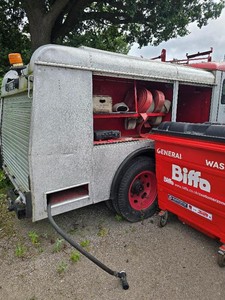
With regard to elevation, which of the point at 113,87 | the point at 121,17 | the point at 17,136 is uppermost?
the point at 121,17

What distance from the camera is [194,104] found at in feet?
14.4

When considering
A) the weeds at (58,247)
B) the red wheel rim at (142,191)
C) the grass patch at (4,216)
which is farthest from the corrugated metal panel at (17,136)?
the red wheel rim at (142,191)

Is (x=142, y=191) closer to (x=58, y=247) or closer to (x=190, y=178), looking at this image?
(x=190, y=178)

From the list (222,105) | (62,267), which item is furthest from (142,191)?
(222,105)

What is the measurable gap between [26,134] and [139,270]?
1.90 metres

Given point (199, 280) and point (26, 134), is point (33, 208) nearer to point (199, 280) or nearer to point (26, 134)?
point (26, 134)

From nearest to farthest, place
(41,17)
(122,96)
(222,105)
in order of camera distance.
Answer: (122,96), (222,105), (41,17)

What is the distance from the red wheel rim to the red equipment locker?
1.01 feet

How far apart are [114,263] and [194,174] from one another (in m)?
1.30

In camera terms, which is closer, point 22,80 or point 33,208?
A: point 33,208

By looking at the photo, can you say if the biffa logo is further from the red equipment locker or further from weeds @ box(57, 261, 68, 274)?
weeds @ box(57, 261, 68, 274)

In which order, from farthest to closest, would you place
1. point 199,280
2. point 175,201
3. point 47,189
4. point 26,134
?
point 175,201 < point 26,134 < point 47,189 < point 199,280

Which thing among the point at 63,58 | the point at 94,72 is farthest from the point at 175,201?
the point at 63,58

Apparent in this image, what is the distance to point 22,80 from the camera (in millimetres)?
2607
